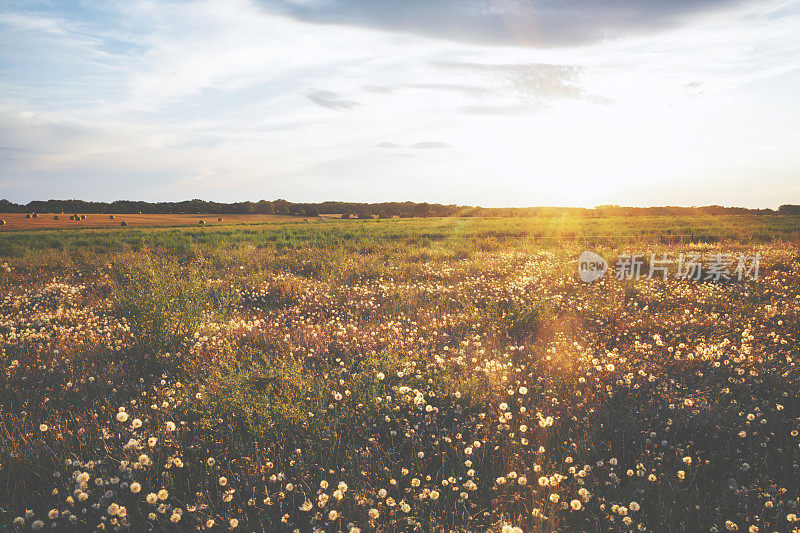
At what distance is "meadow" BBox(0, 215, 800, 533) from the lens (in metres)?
2.70

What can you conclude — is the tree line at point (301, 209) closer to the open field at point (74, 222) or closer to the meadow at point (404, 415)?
the open field at point (74, 222)

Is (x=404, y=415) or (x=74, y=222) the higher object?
(x=74, y=222)

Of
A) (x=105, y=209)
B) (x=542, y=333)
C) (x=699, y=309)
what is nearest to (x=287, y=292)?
(x=542, y=333)

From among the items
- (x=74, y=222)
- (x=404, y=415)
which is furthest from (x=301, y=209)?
(x=404, y=415)

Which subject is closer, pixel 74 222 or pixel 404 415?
pixel 404 415

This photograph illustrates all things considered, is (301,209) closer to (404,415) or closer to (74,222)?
(74,222)

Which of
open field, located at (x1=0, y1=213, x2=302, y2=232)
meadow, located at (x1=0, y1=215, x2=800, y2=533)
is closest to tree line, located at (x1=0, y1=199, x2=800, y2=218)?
open field, located at (x1=0, y1=213, x2=302, y2=232)

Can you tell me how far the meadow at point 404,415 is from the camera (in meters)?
2.70

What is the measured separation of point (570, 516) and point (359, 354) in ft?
9.68

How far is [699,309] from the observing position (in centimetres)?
680

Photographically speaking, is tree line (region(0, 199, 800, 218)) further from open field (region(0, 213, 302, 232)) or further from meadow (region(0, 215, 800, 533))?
meadow (region(0, 215, 800, 533))

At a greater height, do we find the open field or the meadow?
the open field

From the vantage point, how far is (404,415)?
383 cm

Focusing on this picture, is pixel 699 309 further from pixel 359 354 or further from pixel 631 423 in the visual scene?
pixel 359 354
